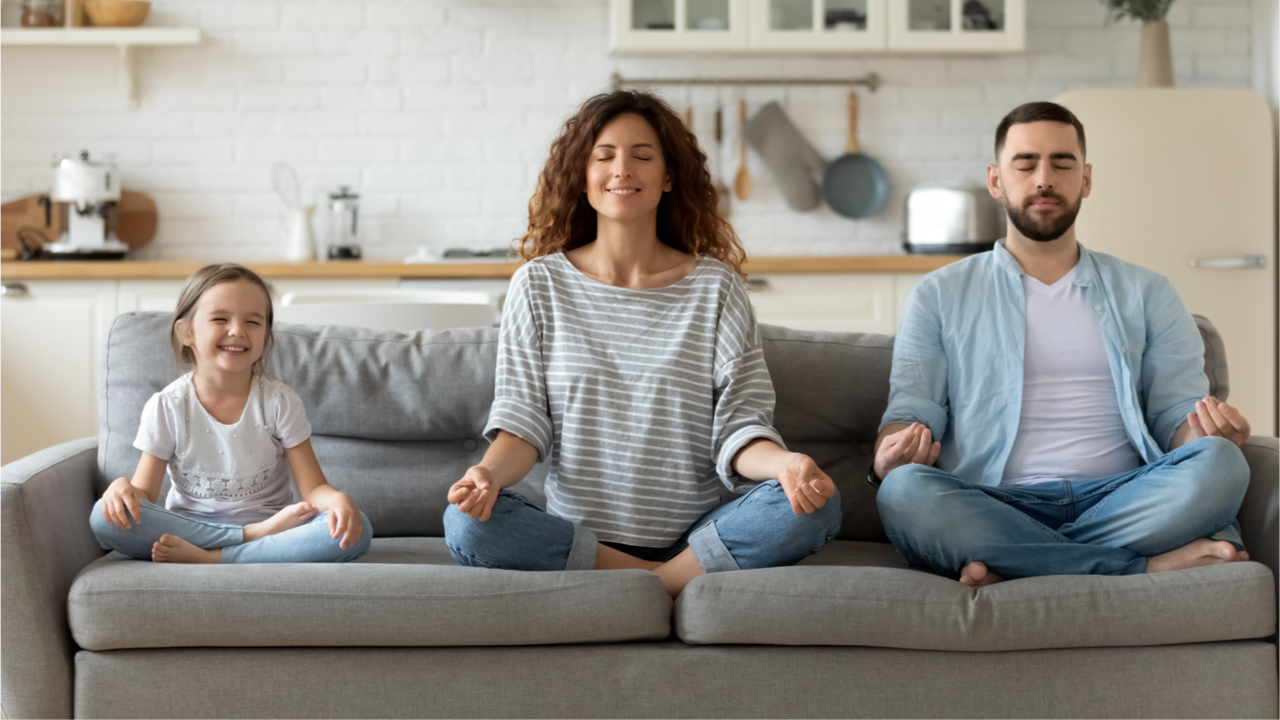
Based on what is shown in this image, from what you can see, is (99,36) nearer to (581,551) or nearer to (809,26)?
(809,26)

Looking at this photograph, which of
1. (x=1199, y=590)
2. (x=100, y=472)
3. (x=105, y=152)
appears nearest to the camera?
(x=1199, y=590)

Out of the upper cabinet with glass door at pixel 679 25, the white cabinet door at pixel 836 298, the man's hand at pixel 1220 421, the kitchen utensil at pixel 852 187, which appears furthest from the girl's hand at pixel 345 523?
the kitchen utensil at pixel 852 187

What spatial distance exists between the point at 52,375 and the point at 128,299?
354 mm

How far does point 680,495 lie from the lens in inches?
67.7

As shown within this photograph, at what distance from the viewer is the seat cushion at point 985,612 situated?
4.73 ft

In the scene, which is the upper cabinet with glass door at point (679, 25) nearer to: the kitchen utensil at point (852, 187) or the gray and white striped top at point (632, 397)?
the kitchen utensil at point (852, 187)

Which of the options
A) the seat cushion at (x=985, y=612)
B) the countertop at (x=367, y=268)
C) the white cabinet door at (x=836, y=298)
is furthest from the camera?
the white cabinet door at (x=836, y=298)

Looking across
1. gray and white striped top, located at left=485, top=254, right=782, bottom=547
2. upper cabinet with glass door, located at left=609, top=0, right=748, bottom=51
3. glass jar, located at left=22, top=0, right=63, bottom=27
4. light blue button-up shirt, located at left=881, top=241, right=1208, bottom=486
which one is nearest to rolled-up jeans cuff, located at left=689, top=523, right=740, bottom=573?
gray and white striped top, located at left=485, top=254, right=782, bottom=547

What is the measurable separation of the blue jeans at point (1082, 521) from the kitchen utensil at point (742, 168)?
105 inches

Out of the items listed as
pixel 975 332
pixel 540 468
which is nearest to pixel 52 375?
pixel 540 468

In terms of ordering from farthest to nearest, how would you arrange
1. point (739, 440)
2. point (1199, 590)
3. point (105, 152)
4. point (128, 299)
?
point (105, 152), point (128, 299), point (739, 440), point (1199, 590)

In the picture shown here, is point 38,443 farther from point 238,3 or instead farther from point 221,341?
point 221,341

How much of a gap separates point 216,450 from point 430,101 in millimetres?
2656

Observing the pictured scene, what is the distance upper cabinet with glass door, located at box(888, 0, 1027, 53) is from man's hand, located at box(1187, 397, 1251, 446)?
255 cm
